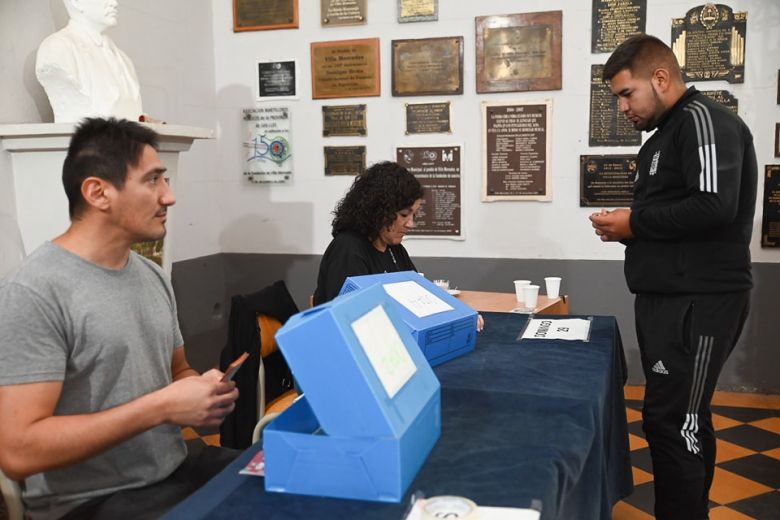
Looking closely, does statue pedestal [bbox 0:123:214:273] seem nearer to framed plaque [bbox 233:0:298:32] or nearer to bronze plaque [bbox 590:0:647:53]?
framed plaque [bbox 233:0:298:32]

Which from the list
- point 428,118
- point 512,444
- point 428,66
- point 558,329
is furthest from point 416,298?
point 428,66

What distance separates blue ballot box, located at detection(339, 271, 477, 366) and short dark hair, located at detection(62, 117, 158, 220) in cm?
70

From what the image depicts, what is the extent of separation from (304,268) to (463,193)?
121 cm

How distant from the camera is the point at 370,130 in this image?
4.49 metres

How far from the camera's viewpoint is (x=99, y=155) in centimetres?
162

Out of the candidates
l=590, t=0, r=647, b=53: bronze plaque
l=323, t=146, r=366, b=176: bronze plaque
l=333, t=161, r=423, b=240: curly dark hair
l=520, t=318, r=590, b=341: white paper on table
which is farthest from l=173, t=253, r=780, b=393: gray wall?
l=520, t=318, r=590, b=341: white paper on table

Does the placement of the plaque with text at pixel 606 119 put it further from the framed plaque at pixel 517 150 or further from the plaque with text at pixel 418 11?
the plaque with text at pixel 418 11

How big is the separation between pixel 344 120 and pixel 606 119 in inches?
64.7

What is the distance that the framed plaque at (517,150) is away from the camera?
4.22m

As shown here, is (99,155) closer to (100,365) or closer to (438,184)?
(100,365)

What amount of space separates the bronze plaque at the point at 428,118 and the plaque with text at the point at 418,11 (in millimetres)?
526

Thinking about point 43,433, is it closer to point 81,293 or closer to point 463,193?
point 81,293

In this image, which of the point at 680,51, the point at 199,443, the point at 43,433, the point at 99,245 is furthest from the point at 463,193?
the point at 43,433

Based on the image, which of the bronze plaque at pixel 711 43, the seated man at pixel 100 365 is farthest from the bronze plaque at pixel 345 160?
the seated man at pixel 100 365
